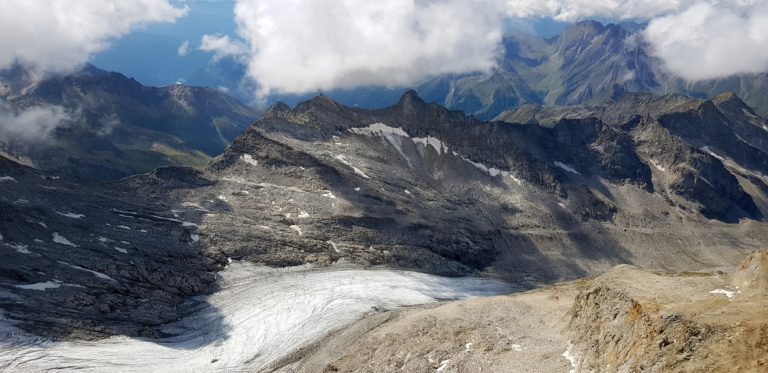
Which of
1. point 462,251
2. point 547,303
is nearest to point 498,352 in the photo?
point 547,303

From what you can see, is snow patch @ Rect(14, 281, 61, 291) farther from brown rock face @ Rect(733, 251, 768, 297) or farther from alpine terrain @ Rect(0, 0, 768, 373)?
brown rock face @ Rect(733, 251, 768, 297)

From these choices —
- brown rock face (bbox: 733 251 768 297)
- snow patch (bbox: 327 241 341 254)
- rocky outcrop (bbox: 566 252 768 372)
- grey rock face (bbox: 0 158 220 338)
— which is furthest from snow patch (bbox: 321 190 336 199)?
brown rock face (bbox: 733 251 768 297)

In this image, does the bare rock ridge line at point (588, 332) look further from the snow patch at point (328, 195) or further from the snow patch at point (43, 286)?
the snow patch at point (328, 195)

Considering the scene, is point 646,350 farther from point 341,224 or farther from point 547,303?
point 341,224

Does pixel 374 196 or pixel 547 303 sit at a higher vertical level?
pixel 374 196

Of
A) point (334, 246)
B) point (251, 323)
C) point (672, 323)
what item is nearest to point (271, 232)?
point (334, 246)

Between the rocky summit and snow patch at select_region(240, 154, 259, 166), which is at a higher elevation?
snow patch at select_region(240, 154, 259, 166)

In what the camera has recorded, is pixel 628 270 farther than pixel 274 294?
No

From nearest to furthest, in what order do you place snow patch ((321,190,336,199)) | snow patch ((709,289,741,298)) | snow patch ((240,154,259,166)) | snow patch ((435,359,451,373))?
1. snow patch ((709,289,741,298))
2. snow patch ((435,359,451,373))
3. snow patch ((321,190,336,199))
4. snow patch ((240,154,259,166))
